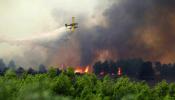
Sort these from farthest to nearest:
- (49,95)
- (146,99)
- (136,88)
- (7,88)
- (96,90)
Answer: (136,88) < (96,90) < (146,99) < (7,88) < (49,95)

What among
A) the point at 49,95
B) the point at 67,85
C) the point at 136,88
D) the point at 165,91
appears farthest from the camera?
the point at 165,91

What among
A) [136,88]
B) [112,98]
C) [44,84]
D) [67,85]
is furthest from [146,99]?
[44,84]

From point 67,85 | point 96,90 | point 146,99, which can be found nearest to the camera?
point 146,99

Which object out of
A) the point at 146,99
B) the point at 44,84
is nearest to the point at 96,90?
the point at 146,99

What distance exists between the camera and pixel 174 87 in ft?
315

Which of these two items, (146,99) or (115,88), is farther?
(115,88)

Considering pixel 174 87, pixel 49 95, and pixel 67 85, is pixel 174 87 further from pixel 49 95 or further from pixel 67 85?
pixel 49 95

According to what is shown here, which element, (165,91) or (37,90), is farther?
(165,91)

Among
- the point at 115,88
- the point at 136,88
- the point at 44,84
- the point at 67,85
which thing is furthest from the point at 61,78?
the point at 44,84

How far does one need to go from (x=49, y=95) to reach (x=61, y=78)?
59.5 meters

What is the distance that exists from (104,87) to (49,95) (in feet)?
223

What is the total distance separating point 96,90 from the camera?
77.4 meters

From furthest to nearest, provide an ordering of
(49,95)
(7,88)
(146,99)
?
(146,99), (7,88), (49,95)

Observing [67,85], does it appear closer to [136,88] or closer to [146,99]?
[146,99]
